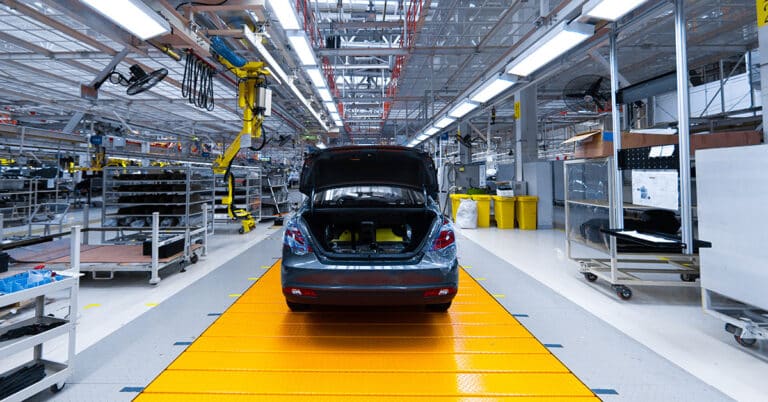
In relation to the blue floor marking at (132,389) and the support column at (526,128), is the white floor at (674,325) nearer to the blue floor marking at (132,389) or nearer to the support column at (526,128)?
the blue floor marking at (132,389)

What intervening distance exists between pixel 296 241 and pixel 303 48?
300 centimetres

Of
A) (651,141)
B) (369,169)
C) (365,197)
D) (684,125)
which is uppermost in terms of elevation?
(651,141)

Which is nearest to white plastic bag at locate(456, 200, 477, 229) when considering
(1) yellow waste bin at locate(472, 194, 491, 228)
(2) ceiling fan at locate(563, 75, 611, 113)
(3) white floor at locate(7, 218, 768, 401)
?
(1) yellow waste bin at locate(472, 194, 491, 228)

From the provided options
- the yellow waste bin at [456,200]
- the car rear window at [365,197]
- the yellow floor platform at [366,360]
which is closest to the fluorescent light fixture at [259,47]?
the car rear window at [365,197]

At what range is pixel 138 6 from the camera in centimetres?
278

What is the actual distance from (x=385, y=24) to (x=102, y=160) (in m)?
8.42

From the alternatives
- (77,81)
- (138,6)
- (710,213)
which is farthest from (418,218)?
(77,81)

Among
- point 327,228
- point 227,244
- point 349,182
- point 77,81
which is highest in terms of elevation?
point 77,81

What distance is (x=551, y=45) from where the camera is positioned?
3547 mm

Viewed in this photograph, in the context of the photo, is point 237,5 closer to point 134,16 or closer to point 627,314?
point 134,16

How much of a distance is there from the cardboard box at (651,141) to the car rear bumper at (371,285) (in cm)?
267

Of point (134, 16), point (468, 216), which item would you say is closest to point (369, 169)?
point (134, 16)

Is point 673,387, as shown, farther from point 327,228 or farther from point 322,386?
point 327,228

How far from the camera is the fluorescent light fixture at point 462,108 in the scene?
6368mm
